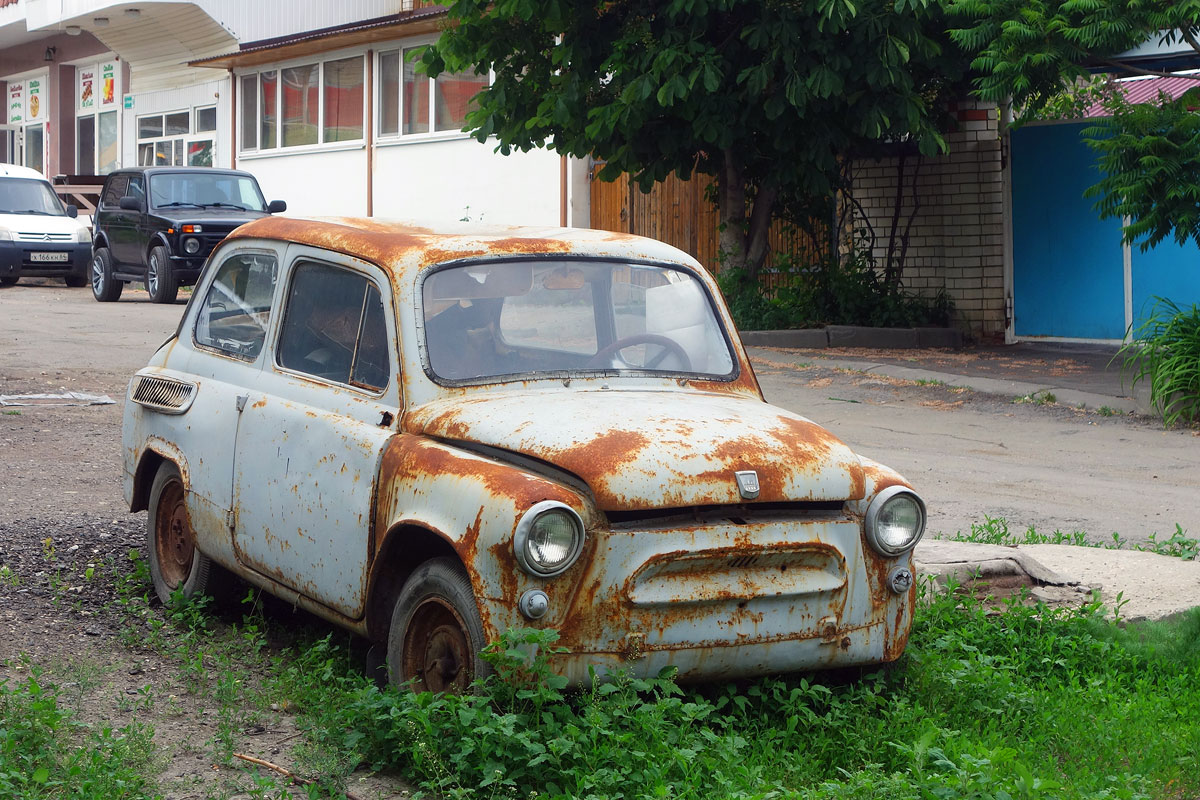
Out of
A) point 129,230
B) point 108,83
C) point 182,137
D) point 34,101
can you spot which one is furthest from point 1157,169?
point 34,101

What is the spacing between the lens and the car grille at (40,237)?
21750 mm

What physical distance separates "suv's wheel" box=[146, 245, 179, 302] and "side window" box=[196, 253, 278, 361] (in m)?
14.0

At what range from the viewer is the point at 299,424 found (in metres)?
4.84

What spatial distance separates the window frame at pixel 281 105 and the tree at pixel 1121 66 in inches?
586

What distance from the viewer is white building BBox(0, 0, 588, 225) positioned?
2334cm

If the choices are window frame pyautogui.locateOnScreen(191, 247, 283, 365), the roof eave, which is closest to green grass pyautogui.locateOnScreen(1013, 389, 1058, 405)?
window frame pyautogui.locateOnScreen(191, 247, 283, 365)

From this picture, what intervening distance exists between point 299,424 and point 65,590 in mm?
1696

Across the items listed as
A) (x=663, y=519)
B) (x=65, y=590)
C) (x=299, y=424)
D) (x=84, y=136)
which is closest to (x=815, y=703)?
(x=663, y=519)

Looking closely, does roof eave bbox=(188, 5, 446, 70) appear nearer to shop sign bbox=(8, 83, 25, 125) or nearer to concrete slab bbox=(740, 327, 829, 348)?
concrete slab bbox=(740, 327, 829, 348)

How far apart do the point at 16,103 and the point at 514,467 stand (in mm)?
39850

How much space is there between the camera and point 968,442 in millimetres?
10375

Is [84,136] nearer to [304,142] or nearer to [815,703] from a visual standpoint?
[304,142]

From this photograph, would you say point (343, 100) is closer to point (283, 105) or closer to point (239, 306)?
point (283, 105)

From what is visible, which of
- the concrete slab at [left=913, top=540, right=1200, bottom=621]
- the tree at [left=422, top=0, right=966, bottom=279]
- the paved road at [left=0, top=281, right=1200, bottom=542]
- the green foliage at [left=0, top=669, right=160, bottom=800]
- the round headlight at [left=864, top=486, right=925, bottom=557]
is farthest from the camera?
the tree at [left=422, top=0, right=966, bottom=279]
